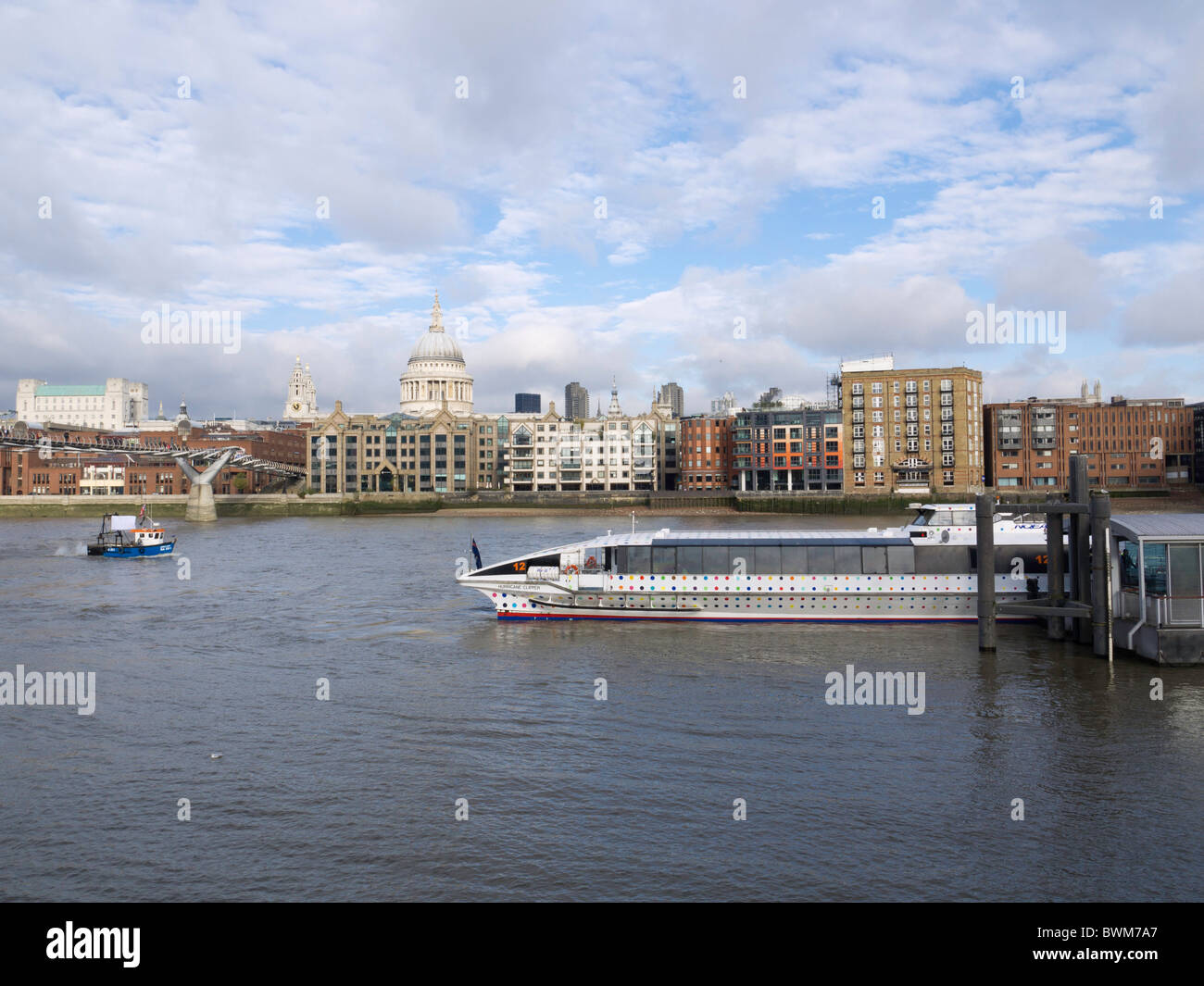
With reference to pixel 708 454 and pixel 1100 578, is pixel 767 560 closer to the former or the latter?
pixel 1100 578

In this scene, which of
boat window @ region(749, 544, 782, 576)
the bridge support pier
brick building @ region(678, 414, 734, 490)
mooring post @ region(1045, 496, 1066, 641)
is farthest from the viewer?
brick building @ region(678, 414, 734, 490)

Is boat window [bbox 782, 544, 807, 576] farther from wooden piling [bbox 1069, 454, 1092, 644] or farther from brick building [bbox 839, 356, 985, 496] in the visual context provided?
brick building [bbox 839, 356, 985, 496]

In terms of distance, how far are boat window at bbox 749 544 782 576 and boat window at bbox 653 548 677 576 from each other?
271cm

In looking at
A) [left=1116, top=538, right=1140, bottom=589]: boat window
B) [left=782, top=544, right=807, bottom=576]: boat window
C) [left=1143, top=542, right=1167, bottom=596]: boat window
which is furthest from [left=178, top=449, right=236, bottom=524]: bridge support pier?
[left=1143, top=542, right=1167, bottom=596]: boat window

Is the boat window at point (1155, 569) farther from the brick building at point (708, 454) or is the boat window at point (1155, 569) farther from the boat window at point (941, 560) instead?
the brick building at point (708, 454)

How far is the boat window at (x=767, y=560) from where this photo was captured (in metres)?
32.2

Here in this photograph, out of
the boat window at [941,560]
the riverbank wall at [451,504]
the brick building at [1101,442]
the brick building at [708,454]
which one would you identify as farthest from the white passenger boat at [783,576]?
the brick building at [708,454]

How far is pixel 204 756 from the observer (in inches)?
707

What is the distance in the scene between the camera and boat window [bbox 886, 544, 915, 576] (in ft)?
104

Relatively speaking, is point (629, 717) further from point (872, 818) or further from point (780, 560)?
point (780, 560)

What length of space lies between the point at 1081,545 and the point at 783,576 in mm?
9220

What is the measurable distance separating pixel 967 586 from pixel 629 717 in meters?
16.2

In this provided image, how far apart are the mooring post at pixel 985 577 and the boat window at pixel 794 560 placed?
6.46 m

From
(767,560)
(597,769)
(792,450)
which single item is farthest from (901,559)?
(792,450)
